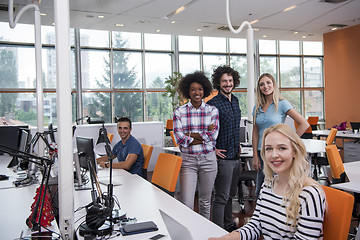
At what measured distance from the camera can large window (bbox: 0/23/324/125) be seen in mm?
9812

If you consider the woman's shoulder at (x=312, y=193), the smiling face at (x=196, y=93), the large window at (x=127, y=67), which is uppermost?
the large window at (x=127, y=67)

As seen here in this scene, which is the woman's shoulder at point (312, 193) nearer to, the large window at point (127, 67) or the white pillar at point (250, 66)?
the white pillar at point (250, 66)

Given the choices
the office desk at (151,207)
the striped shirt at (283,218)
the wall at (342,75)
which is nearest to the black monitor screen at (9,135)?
the office desk at (151,207)

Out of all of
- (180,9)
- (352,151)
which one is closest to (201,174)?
(352,151)

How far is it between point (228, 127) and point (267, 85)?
56 centimetres

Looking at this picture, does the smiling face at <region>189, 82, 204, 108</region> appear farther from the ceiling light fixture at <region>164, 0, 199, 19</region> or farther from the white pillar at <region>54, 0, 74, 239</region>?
the ceiling light fixture at <region>164, 0, 199, 19</region>

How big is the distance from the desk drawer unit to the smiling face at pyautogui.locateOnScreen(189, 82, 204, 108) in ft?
15.5

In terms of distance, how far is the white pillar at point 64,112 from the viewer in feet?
5.23

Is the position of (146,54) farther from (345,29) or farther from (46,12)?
(345,29)

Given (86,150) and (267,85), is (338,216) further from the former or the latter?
(86,150)

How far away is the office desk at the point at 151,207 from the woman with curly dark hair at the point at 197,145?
1.21 feet

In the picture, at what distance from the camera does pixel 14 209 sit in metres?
2.27

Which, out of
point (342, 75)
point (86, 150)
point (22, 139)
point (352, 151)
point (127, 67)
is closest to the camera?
point (86, 150)

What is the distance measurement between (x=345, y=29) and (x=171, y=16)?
5.96 m
